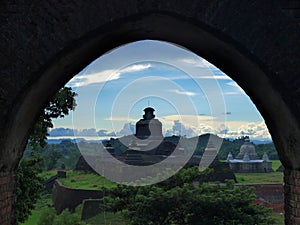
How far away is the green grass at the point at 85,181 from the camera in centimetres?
2759

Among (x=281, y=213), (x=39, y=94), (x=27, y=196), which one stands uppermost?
(x=39, y=94)

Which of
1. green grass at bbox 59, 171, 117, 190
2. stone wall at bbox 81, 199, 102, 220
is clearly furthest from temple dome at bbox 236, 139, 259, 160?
stone wall at bbox 81, 199, 102, 220

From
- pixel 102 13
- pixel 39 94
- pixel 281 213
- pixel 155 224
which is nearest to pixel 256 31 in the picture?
pixel 102 13

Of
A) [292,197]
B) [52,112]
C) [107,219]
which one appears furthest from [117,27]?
[107,219]

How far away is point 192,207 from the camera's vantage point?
38.1ft

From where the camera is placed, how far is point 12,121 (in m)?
3.04

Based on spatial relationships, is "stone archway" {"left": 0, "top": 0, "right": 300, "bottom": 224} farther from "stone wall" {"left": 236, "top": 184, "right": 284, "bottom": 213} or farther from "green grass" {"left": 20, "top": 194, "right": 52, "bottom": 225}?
"stone wall" {"left": 236, "top": 184, "right": 284, "bottom": 213}

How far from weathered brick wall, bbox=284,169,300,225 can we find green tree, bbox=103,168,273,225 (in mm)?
8064

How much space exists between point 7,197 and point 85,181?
28.3 meters

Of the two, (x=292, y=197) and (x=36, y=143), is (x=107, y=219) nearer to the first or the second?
(x=36, y=143)

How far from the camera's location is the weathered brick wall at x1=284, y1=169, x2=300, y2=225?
3.22 metres

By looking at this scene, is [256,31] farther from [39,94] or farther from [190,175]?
[190,175]

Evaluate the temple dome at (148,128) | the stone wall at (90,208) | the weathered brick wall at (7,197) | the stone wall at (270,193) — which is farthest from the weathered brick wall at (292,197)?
the temple dome at (148,128)

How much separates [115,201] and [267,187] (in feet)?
57.2
